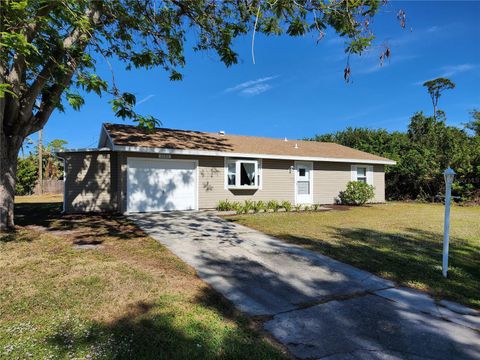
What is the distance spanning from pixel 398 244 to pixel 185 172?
8423mm

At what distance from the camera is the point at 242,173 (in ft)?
46.3

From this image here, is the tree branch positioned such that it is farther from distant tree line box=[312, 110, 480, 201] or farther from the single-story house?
distant tree line box=[312, 110, 480, 201]

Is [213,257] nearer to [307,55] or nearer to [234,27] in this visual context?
[307,55]

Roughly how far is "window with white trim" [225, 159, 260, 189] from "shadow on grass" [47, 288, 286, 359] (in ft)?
34.3

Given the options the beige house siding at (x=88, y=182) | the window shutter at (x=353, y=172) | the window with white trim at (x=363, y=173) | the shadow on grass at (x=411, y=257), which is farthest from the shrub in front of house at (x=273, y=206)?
the beige house siding at (x=88, y=182)

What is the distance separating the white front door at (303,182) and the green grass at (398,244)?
3.41m

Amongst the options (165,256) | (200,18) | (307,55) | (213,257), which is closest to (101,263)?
(165,256)

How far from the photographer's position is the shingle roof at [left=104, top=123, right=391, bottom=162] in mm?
12414

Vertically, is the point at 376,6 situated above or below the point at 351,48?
above

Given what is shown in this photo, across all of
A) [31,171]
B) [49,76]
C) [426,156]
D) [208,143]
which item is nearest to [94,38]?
[49,76]

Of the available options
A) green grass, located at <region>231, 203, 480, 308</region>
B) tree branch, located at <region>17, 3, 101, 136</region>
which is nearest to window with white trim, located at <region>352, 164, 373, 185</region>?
green grass, located at <region>231, 203, 480, 308</region>

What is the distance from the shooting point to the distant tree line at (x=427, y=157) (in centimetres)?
1793

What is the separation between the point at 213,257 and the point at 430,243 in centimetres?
551

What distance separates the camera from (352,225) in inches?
402
